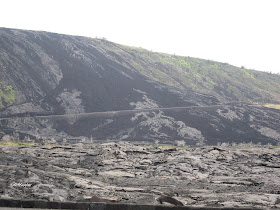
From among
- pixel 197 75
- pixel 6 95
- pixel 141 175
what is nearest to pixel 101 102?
pixel 6 95

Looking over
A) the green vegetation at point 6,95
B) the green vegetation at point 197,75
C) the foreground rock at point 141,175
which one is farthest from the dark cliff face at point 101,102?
the foreground rock at point 141,175

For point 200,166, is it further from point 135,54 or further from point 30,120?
point 135,54

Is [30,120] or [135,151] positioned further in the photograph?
[30,120]

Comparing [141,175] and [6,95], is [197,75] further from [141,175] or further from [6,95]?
[141,175]

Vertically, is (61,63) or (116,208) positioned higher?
(61,63)

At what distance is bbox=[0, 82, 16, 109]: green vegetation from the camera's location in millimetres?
42750

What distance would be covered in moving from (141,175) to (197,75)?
62636 millimetres

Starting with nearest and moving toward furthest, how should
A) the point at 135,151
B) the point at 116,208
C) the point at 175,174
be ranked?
the point at 116,208, the point at 175,174, the point at 135,151

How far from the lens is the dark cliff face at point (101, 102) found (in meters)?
40.5

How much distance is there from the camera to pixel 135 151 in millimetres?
21219

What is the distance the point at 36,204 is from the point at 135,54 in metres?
69.4

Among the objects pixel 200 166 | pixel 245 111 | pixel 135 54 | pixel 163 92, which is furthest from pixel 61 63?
pixel 200 166

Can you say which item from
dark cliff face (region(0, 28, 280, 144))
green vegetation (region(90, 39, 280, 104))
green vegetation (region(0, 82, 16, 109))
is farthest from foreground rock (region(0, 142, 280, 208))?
green vegetation (region(90, 39, 280, 104))

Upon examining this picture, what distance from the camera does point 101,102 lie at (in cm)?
4841
